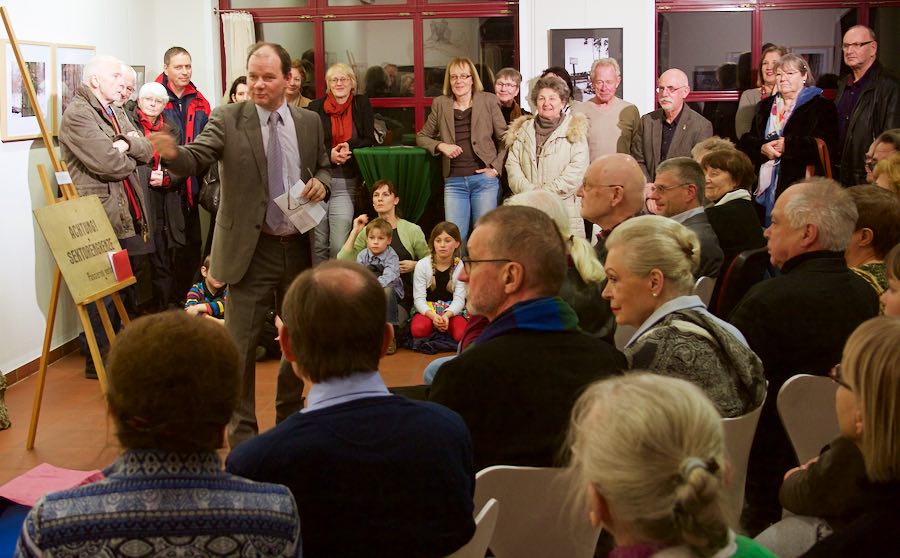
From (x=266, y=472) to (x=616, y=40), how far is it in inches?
276

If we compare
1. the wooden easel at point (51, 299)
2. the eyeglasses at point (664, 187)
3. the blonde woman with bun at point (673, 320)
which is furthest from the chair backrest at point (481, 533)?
the wooden easel at point (51, 299)

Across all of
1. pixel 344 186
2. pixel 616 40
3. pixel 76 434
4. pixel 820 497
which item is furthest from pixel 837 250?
pixel 616 40

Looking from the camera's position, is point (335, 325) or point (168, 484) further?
point (335, 325)

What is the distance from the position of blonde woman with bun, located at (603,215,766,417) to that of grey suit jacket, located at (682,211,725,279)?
1568 mm

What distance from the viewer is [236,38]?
859 cm

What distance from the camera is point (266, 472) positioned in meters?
1.89

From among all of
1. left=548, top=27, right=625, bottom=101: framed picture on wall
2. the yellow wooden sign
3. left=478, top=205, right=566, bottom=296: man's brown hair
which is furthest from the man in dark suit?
left=548, top=27, right=625, bottom=101: framed picture on wall

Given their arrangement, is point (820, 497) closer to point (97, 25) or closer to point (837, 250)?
point (837, 250)

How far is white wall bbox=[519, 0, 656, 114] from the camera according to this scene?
830 cm

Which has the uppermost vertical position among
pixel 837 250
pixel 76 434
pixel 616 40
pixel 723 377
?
pixel 616 40

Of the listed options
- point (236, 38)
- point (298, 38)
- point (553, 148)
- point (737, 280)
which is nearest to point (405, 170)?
point (553, 148)

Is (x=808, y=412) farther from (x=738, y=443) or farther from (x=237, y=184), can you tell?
(x=237, y=184)

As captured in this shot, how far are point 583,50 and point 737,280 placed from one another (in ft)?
14.6

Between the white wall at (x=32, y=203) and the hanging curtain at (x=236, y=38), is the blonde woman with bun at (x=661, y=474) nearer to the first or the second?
the white wall at (x=32, y=203)
